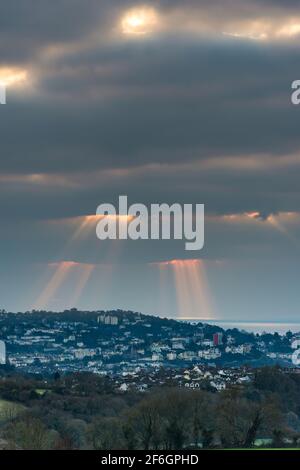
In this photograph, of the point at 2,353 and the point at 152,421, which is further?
the point at 2,353

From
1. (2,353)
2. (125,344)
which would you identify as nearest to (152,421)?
(2,353)

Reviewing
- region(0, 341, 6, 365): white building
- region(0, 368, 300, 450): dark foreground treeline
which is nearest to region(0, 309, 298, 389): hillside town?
region(0, 341, 6, 365): white building

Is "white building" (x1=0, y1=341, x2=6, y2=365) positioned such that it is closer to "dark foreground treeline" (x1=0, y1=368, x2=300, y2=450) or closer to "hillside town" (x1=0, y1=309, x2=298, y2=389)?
"hillside town" (x1=0, y1=309, x2=298, y2=389)

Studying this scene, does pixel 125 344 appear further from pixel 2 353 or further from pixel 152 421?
pixel 152 421

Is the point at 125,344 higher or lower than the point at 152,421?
higher

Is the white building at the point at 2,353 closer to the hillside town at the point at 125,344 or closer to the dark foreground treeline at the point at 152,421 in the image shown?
the hillside town at the point at 125,344

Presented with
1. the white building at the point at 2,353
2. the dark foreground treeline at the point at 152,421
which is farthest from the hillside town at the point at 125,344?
the dark foreground treeline at the point at 152,421
